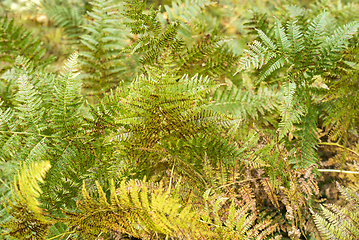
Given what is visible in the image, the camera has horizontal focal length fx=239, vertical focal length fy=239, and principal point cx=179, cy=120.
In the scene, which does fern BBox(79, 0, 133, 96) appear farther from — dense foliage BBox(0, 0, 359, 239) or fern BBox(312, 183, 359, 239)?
fern BBox(312, 183, 359, 239)

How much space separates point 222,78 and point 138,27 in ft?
1.98

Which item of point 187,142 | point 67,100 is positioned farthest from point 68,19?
point 187,142

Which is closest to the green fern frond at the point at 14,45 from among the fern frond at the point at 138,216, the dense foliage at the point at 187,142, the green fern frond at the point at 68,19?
the dense foliage at the point at 187,142

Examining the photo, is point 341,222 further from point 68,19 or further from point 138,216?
point 68,19

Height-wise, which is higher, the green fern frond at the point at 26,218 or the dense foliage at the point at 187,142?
the dense foliage at the point at 187,142

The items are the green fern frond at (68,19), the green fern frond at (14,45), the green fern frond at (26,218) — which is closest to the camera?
the green fern frond at (26,218)

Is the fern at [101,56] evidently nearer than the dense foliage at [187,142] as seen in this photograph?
No

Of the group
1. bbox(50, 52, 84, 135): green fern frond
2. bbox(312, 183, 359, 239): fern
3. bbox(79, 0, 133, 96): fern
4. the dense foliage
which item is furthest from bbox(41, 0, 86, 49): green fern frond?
bbox(312, 183, 359, 239): fern

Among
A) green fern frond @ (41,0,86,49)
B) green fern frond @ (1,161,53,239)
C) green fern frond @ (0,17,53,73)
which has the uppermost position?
green fern frond @ (41,0,86,49)

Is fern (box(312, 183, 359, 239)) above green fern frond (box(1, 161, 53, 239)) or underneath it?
above

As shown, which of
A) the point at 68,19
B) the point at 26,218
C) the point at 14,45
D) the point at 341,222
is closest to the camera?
the point at 26,218

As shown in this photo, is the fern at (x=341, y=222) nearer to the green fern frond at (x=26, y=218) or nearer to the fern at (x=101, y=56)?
the green fern frond at (x=26, y=218)

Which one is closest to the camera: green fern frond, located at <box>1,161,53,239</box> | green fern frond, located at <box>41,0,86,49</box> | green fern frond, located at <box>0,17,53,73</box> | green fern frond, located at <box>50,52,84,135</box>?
green fern frond, located at <box>1,161,53,239</box>

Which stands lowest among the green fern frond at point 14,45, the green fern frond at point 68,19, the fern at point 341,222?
the fern at point 341,222
